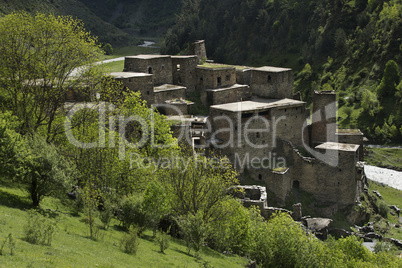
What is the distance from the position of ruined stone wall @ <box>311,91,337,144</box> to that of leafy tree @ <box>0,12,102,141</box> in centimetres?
2506

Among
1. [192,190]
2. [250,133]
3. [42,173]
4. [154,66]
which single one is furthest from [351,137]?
[42,173]

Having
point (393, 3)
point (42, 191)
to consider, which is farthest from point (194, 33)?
point (42, 191)

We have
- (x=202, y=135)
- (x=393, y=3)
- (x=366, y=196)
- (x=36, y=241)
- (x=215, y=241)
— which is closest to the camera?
(x=36, y=241)

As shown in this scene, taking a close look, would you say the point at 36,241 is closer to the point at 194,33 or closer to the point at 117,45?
the point at 194,33

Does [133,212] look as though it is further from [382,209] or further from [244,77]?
[382,209]

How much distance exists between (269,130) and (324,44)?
60.0 metres

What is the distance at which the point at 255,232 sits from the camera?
3072cm

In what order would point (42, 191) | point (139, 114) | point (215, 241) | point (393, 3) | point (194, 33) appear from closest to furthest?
1. point (42, 191)
2. point (215, 241)
3. point (139, 114)
4. point (393, 3)
5. point (194, 33)

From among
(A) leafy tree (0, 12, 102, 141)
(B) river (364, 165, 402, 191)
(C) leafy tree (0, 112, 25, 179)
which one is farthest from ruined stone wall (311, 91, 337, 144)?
(C) leafy tree (0, 112, 25, 179)

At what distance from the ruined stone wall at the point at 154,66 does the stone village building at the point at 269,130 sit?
0.33ft

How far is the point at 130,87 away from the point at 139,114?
6527 mm

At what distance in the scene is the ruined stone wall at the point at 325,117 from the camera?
49656mm

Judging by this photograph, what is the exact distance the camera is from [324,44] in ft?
330

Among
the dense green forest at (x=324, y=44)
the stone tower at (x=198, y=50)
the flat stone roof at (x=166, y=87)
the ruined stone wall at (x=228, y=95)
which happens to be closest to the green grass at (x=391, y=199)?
the ruined stone wall at (x=228, y=95)
